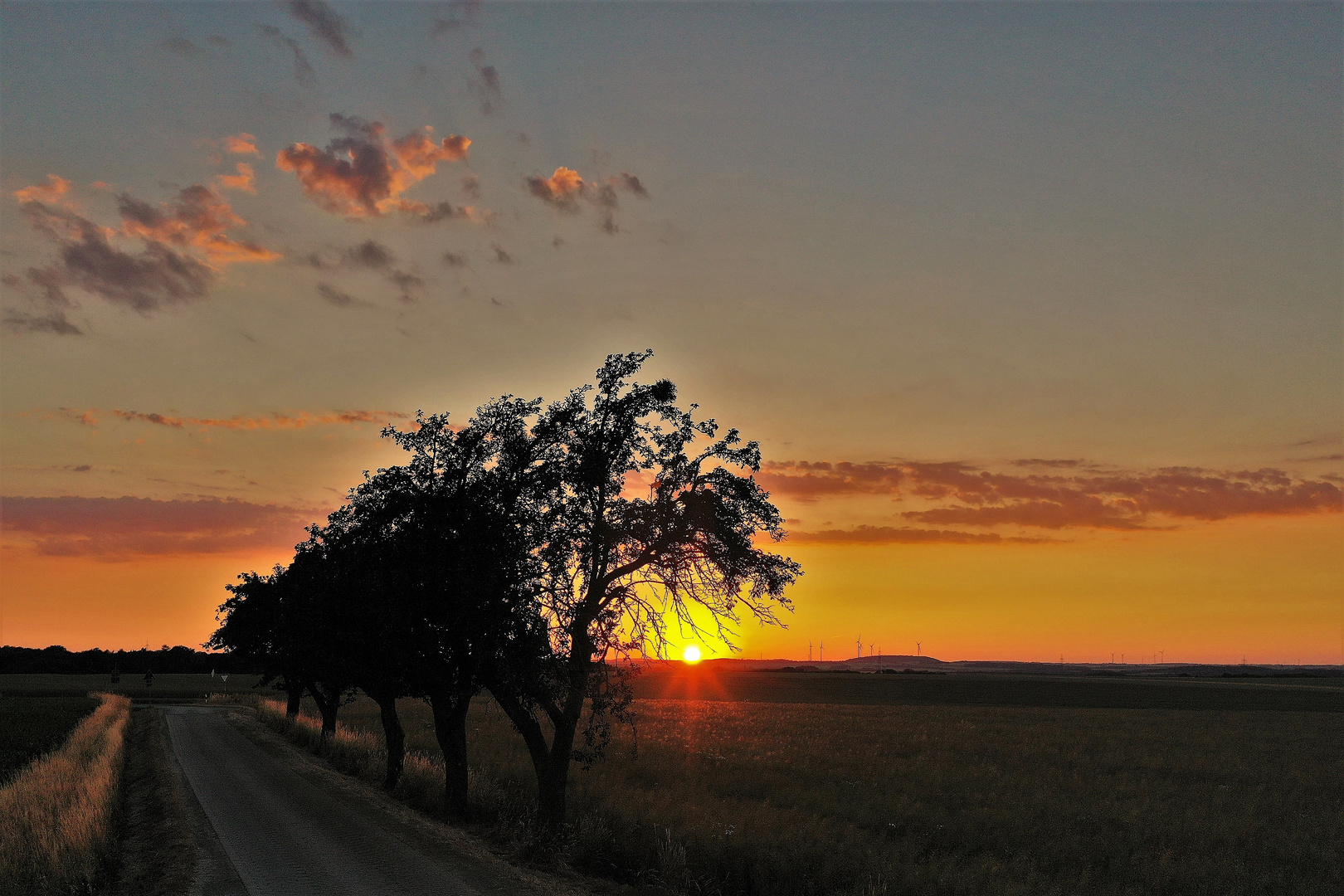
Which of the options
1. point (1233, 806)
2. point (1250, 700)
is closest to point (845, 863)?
point (1233, 806)

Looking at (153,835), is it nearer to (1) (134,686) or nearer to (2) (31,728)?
(2) (31,728)

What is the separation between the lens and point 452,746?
81.0 ft

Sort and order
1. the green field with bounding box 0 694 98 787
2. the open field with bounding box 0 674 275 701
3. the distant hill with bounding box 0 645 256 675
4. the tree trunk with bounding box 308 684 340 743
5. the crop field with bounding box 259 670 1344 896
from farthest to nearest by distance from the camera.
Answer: the distant hill with bounding box 0 645 256 675 < the open field with bounding box 0 674 275 701 < the tree trunk with bounding box 308 684 340 743 < the green field with bounding box 0 694 98 787 < the crop field with bounding box 259 670 1344 896

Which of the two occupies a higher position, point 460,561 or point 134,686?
point 460,561

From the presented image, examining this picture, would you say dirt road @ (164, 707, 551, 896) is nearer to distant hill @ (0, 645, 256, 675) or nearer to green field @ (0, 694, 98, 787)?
green field @ (0, 694, 98, 787)

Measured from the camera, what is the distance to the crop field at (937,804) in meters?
19.3

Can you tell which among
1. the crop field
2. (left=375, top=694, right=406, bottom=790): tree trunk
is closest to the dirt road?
(left=375, top=694, right=406, bottom=790): tree trunk

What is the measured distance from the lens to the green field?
3741 cm

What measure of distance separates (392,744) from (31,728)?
123 feet

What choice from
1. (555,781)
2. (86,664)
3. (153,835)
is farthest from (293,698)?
(86,664)

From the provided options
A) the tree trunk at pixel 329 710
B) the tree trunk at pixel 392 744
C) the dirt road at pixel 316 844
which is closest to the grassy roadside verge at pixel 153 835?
the dirt road at pixel 316 844

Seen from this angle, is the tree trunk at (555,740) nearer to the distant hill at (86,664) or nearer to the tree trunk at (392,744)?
the tree trunk at (392,744)

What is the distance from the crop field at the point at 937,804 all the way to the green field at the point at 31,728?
43.9 feet

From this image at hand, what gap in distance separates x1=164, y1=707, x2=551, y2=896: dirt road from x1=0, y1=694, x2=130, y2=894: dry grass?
2364mm
